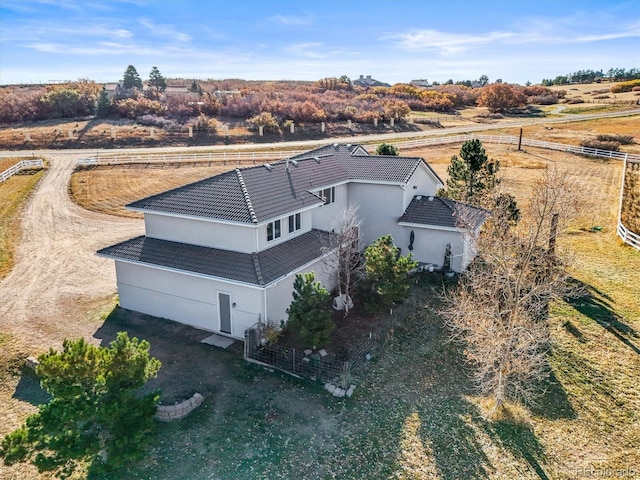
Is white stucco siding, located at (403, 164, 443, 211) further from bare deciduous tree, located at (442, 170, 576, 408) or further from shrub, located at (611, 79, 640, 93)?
shrub, located at (611, 79, 640, 93)

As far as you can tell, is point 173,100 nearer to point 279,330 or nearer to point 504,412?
point 279,330

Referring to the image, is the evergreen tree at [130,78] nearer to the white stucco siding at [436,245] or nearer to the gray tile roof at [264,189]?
the gray tile roof at [264,189]

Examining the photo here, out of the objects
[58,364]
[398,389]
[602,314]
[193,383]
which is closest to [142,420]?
[58,364]

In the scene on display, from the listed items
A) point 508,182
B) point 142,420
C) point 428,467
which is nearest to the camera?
point 142,420

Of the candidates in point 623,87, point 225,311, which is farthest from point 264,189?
point 623,87

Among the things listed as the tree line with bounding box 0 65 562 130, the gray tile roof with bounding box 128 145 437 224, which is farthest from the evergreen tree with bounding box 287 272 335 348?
the tree line with bounding box 0 65 562 130

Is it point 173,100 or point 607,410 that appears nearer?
point 607,410
